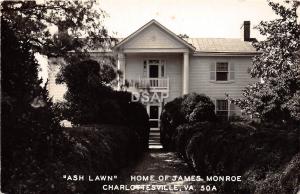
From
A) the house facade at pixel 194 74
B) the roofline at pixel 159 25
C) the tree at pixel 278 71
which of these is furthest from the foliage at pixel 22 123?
the house facade at pixel 194 74

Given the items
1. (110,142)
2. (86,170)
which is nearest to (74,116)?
(110,142)

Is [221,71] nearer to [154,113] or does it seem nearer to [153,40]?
[153,40]

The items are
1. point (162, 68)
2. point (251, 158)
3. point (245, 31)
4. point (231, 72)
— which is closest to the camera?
point (251, 158)

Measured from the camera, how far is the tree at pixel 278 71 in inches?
550

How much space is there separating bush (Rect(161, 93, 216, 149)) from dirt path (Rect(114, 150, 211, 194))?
58.7 inches

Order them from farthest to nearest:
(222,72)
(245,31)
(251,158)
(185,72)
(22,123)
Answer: (245,31) → (222,72) → (185,72) → (251,158) → (22,123)

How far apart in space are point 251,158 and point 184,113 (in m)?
9.98

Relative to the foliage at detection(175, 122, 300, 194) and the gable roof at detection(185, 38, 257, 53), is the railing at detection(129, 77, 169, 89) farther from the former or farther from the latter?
the foliage at detection(175, 122, 300, 194)

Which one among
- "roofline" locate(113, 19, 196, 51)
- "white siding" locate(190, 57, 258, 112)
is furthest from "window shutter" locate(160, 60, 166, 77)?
"roofline" locate(113, 19, 196, 51)

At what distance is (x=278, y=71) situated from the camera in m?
15.3

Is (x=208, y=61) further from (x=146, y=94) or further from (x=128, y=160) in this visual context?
(x=128, y=160)

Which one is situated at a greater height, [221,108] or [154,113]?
[221,108]

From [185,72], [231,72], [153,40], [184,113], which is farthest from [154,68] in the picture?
[184,113]

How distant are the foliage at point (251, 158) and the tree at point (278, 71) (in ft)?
18.0
